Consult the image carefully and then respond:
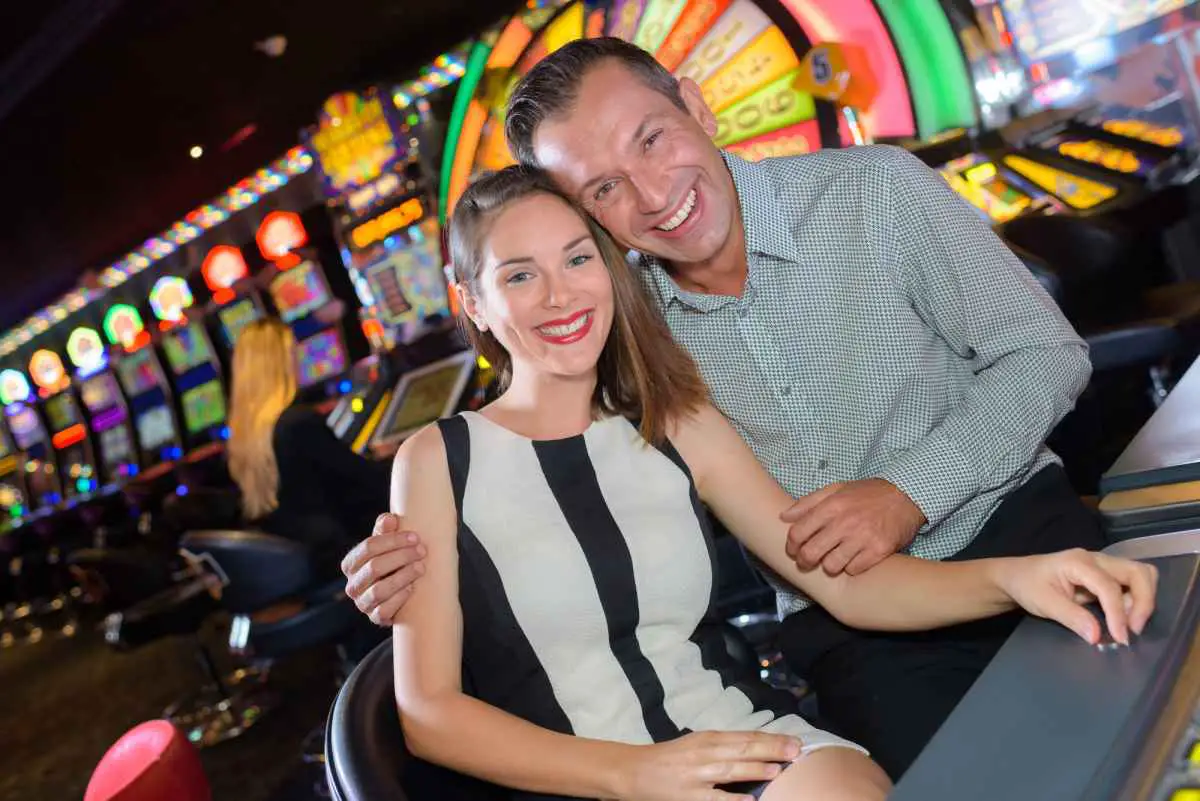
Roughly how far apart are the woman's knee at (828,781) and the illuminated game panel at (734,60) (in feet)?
10.4

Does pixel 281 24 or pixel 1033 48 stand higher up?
pixel 281 24

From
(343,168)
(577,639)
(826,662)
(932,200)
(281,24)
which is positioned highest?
(281,24)

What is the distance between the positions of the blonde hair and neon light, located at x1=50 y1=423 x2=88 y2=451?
250 inches

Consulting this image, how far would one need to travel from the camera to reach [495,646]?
1219mm

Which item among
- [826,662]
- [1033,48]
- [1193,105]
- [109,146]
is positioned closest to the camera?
[826,662]

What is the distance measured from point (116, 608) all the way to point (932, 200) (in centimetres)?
416

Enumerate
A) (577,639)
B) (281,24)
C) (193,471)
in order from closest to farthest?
1. (577,639)
2. (281,24)
3. (193,471)

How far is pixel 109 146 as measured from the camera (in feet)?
22.4

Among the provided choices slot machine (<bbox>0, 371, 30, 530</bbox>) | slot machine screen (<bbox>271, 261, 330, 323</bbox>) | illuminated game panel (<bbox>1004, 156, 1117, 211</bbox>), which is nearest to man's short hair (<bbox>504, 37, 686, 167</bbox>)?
illuminated game panel (<bbox>1004, 156, 1117, 211</bbox>)

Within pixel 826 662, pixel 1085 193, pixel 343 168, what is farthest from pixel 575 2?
pixel 826 662

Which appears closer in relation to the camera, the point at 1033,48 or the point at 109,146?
the point at 1033,48

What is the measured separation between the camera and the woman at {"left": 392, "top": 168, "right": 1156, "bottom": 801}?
104cm

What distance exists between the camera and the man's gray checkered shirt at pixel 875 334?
1457mm

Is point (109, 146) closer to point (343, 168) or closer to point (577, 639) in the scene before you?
point (343, 168)
